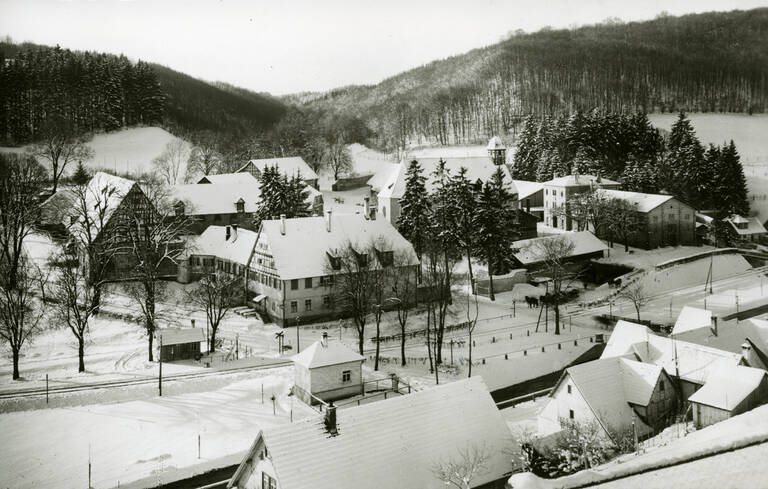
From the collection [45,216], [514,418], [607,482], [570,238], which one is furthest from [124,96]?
[607,482]

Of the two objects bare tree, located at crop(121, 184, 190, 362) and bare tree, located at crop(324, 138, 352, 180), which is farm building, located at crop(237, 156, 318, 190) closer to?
bare tree, located at crop(324, 138, 352, 180)

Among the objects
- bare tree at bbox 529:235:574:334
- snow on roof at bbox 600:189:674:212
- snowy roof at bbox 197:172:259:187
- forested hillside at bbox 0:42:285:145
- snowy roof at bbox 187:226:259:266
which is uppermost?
forested hillside at bbox 0:42:285:145

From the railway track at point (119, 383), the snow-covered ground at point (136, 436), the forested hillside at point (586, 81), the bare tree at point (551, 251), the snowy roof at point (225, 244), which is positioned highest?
the forested hillside at point (586, 81)

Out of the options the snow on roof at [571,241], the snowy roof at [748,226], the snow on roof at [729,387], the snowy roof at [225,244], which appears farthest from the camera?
the snowy roof at [748,226]

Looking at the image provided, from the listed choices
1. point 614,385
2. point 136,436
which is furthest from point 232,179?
point 614,385

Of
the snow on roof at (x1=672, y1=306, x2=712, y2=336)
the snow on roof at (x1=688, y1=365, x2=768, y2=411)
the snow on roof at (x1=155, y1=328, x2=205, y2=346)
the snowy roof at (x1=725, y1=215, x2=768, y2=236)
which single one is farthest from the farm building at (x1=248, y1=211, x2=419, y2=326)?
the snowy roof at (x1=725, y1=215, x2=768, y2=236)

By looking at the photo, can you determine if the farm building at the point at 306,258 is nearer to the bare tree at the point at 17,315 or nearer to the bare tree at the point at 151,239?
the bare tree at the point at 151,239

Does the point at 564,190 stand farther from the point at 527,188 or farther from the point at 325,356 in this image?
the point at 325,356

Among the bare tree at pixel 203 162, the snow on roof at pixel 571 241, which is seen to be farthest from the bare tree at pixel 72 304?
the bare tree at pixel 203 162
